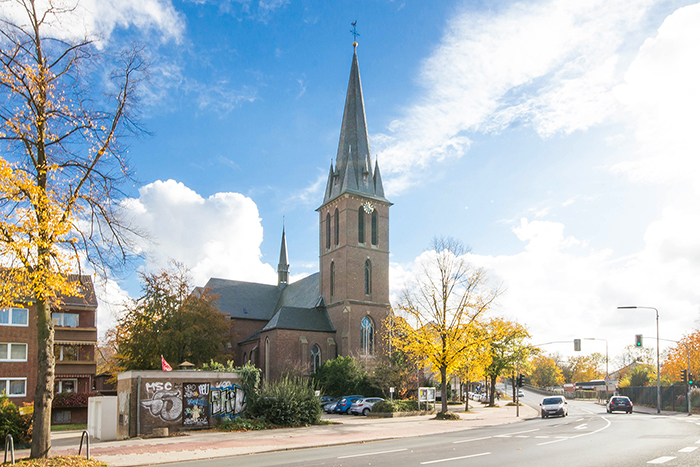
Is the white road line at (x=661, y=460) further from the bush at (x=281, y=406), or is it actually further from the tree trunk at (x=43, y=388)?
the bush at (x=281, y=406)

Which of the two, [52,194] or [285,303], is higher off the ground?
[52,194]

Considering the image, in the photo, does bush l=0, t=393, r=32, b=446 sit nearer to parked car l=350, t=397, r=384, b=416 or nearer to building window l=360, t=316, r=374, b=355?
parked car l=350, t=397, r=384, b=416

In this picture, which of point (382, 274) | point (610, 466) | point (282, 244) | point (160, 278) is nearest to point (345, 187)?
point (382, 274)

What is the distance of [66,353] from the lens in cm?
3884

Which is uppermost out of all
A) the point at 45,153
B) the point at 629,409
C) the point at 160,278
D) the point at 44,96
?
the point at 44,96

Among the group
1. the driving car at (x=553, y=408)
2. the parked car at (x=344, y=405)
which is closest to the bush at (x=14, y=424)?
the parked car at (x=344, y=405)

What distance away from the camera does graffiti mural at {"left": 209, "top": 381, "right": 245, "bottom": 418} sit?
24328 mm

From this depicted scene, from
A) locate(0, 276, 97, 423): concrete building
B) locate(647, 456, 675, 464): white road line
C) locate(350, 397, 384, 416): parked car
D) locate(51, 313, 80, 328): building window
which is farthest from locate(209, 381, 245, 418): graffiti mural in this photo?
locate(51, 313, 80, 328): building window

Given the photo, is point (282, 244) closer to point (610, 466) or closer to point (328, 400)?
point (328, 400)

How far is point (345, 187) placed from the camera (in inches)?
2293

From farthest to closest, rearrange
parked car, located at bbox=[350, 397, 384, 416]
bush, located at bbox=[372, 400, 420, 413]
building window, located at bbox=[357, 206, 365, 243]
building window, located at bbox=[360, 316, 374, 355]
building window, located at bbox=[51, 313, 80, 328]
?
building window, located at bbox=[357, 206, 365, 243] → building window, located at bbox=[360, 316, 374, 355] → building window, located at bbox=[51, 313, 80, 328] → parked car, located at bbox=[350, 397, 384, 416] → bush, located at bbox=[372, 400, 420, 413]

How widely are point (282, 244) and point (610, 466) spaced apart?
74.1 m

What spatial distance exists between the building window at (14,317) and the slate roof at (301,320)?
22.2 m

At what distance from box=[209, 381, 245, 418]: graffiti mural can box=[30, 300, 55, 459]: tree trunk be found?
1073 centimetres
